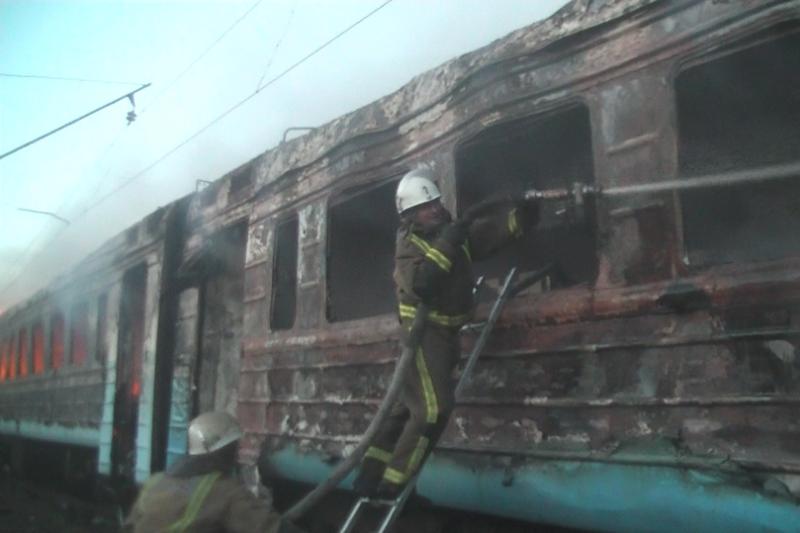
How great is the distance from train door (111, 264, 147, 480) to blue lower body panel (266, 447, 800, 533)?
18.7ft

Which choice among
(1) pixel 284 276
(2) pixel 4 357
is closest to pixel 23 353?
(2) pixel 4 357

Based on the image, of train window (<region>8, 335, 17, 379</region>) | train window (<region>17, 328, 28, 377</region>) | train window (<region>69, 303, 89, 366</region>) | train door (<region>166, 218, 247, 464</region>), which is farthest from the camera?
train window (<region>8, 335, 17, 379</region>)

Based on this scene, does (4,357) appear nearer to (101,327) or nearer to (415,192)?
(101,327)

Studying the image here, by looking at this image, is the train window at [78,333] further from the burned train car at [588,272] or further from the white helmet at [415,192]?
the white helmet at [415,192]

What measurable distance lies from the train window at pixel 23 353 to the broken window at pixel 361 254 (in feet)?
36.0

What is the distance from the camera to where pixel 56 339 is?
12.6 metres

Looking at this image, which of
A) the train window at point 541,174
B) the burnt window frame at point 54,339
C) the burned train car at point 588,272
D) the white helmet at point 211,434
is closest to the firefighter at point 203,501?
the white helmet at point 211,434

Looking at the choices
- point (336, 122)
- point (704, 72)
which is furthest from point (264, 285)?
point (704, 72)

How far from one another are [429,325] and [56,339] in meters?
10.7

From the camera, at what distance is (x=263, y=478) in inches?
225

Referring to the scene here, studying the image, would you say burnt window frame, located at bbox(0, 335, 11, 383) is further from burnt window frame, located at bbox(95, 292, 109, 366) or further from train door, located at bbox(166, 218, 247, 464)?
train door, located at bbox(166, 218, 247, 464)

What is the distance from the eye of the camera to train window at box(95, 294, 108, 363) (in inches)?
376

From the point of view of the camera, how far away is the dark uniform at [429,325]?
139 inches

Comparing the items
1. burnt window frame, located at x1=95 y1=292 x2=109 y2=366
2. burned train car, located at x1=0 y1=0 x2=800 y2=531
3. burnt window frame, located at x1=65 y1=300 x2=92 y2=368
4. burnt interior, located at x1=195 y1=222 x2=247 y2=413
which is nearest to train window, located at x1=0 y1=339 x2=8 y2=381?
burnt window frame, located at x1=65 y1=300 x2=92 y2=368
